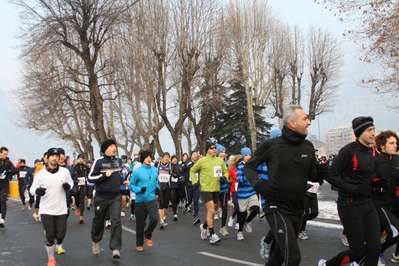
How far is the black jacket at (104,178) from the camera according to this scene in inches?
313

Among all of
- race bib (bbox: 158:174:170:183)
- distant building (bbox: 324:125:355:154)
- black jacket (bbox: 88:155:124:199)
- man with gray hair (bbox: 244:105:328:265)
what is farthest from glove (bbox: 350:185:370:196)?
distant building (bbox: 324:125:355:154)

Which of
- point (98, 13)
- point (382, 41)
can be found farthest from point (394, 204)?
point (98, 13)

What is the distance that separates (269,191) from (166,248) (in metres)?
4.56

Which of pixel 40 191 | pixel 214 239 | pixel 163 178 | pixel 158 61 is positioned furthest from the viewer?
pixel 158 61

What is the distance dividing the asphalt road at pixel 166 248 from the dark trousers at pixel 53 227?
1.63ft

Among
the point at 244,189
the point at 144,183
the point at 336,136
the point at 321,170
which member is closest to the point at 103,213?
the point at 144,183

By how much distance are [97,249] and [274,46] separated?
31.7 meters

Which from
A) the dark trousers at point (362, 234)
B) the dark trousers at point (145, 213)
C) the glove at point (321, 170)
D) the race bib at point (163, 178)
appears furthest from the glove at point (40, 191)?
the race bib at point (163, 178)

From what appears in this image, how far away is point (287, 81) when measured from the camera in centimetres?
3781

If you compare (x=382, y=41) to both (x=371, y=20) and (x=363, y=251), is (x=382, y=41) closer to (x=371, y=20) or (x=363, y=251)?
(x=371, y=20)

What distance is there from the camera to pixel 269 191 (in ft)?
15.1

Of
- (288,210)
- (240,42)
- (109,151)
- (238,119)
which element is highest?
(240,42)

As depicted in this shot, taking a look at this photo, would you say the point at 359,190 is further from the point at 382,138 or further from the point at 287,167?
the point at 382,138

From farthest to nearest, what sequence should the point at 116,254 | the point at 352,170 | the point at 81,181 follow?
1. the point at 81,181
2. the point at 116,254
3. the point at 352,170
